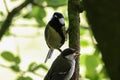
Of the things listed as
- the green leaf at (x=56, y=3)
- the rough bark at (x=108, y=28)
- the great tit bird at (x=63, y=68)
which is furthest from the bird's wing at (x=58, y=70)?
the rough bark at (x=108, y=28)

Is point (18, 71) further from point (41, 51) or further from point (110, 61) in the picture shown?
point (41, 51)

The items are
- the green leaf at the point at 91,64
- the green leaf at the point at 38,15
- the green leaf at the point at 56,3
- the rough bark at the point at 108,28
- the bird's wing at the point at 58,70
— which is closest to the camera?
the rough bark at the point at 108,28

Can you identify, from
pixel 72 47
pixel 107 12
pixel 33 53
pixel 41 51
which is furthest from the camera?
pixel 33 53

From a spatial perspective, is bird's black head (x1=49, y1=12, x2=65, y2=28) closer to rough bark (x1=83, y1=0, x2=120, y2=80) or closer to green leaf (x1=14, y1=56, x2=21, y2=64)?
green leaf (x1=14, y1=56, x2=21, y2=64)

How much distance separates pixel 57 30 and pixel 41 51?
2.22m

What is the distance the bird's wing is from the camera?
1.00 metres

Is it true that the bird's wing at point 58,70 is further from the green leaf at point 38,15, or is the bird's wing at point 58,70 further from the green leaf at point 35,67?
the green leaf at point 38,15

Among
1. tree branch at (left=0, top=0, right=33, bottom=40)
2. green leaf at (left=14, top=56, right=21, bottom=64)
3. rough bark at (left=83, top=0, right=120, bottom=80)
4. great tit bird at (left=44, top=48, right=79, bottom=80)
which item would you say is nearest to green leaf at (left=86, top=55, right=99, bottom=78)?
great tit bird at (left=44, top=48, right=79, bottom=80)

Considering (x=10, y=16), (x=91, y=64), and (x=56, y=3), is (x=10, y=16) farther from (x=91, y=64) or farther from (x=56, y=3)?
(x=91, y=64)

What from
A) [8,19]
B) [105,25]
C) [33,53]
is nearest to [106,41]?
[105,25]

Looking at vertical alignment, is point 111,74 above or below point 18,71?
above

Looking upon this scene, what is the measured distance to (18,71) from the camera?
1285mm

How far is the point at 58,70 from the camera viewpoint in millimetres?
1075

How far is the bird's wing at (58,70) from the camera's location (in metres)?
1.00
